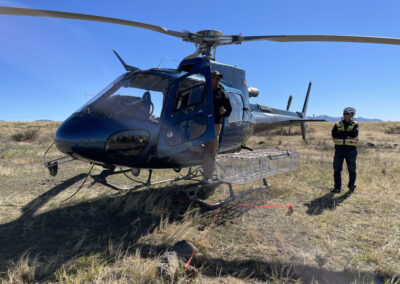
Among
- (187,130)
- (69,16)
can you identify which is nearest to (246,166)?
(187,130)

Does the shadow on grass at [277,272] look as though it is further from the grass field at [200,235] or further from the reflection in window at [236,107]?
the reflection in window at [236,107]

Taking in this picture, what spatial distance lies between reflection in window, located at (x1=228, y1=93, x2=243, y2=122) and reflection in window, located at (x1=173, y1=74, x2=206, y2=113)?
125 cm

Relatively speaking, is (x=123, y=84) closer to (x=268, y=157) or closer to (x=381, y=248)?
(x=268, y=157)

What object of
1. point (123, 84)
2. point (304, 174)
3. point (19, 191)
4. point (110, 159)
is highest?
point (123, 84)

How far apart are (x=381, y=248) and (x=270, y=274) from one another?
5.71 feet

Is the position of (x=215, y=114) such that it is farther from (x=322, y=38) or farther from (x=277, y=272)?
(x=277, y=272)

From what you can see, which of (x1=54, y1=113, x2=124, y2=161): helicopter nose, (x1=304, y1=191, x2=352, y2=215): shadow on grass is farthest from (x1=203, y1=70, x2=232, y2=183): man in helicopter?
(x1=304, y1=191, x2=352, y2=215): shadow on grass

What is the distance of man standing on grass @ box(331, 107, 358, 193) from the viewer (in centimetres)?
649

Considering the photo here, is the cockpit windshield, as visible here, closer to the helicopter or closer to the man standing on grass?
the helicopter

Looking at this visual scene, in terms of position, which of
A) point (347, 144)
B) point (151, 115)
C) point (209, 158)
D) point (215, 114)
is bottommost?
point (209, 158)

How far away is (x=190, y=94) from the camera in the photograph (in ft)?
15.7

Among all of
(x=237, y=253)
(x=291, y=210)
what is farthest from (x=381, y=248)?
(x=237, y=253)

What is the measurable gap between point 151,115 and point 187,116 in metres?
0.61

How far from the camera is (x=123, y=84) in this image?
4688 mm
